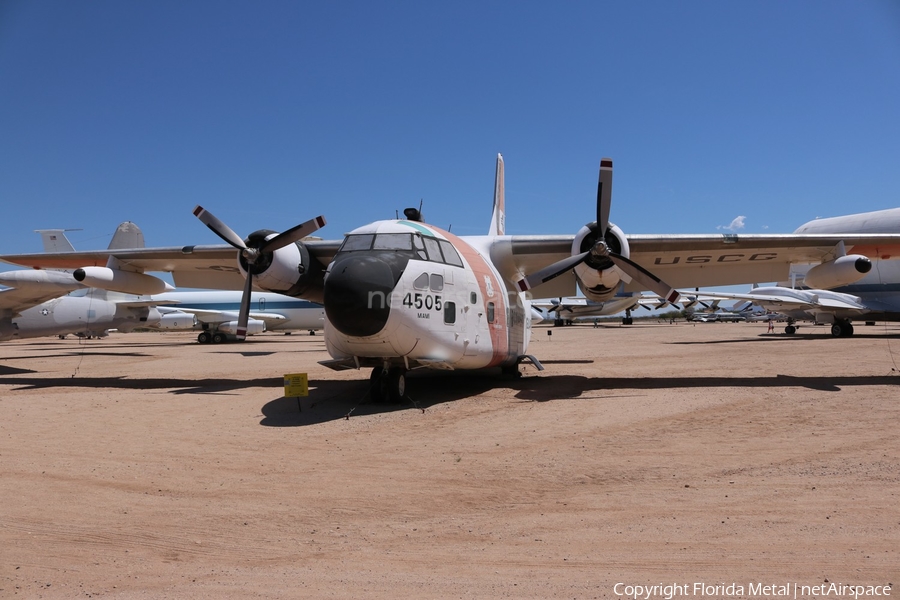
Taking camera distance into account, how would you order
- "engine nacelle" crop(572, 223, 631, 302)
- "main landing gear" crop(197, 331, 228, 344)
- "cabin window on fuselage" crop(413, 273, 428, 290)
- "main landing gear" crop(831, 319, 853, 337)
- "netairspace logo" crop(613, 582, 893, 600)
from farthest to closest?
1. "main landing gear" crop(197, 331, 228, 344)
2. "main landing gear" crop(831, 319, 853, 337)
3. "engine nacelle" crop(572, 223, 631, 302)
4. "cabin window on fuselage" crop(413, 273, 428, 290)
5. "netairspace logo" crop(613, 582, 893, 600)

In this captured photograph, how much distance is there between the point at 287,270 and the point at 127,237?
24.8 m

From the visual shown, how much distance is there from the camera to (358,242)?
36.3 feet

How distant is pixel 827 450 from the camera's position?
7344 millimetres

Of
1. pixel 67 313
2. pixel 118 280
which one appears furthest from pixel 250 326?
pixel 118 280

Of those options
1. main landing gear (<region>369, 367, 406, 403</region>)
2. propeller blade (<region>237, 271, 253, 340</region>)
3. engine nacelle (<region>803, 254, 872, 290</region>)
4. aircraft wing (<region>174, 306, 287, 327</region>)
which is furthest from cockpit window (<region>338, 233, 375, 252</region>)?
aircraft wing (<region>174, 306, 287, 327</region>)

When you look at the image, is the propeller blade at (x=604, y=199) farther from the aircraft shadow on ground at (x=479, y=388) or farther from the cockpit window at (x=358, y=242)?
the cockpit window at (x=358, y=242)

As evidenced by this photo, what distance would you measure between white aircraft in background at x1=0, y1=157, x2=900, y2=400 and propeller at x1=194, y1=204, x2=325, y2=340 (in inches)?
0.9

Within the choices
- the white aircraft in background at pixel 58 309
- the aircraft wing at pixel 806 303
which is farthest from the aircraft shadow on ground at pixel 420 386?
the aircraft wing at pixel 806 303

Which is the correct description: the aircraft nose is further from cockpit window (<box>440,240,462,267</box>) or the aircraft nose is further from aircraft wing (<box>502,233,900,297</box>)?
aircraft wing (<box>502,233,900,297</box>)

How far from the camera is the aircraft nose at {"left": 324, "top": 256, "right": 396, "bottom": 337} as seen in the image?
384 inches

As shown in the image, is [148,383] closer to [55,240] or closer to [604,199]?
[604,199]

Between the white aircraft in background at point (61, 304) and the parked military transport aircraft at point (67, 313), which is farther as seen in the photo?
the parked military transport aircraft at point (67, 313)

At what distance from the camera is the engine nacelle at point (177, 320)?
145 ft

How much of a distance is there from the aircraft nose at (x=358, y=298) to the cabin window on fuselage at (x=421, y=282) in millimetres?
579
